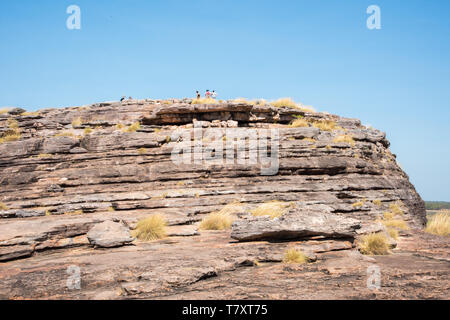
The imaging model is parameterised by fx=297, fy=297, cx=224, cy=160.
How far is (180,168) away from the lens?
1645cm

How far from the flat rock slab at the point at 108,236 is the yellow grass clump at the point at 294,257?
484cm

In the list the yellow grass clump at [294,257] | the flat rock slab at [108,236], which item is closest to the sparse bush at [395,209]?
the yellow grass clump at [294,257]

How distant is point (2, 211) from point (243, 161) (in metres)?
11.6

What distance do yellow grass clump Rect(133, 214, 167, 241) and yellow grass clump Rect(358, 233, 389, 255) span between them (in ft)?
20.7

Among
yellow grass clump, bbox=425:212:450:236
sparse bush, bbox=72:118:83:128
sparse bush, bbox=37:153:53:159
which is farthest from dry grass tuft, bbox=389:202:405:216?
sparse bush, bbox=72:118:83:128

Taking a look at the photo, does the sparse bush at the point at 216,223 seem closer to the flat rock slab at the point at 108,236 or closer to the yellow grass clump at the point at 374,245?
the flat rock slab at the point at 108,236

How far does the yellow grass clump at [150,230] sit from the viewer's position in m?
9.96

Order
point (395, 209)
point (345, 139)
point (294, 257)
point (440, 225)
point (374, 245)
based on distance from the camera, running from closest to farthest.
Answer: point (294, 257), point (374, 245), point (440, 225), point (395, 209), point (345, 139)

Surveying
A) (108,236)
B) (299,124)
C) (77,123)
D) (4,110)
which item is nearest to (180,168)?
(108,236)

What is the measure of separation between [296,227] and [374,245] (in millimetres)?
2535

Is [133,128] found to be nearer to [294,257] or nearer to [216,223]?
[216,223]

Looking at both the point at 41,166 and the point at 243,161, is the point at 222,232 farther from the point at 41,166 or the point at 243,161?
the point at 41,166
